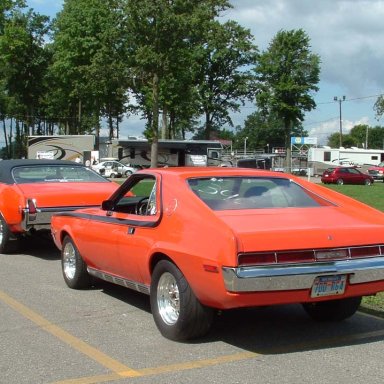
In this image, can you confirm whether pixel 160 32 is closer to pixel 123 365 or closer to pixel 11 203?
pixel 11 203

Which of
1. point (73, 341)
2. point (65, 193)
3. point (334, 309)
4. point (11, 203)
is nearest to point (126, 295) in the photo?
point (73, 341)

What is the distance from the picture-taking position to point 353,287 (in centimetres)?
488

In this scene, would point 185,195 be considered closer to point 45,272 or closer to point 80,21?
point 45,272

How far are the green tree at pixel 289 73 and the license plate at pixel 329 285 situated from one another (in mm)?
57880

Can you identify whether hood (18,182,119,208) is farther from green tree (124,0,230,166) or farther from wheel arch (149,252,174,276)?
green tree (124,0,230,166)

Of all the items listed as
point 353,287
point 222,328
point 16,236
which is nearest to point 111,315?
point 222,328

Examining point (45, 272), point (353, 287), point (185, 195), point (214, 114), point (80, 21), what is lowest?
point (45, 272)

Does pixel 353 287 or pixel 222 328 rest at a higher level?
pixel 353 287

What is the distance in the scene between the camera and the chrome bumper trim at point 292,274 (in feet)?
14.5

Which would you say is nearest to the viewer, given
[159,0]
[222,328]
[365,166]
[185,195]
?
[185,195]

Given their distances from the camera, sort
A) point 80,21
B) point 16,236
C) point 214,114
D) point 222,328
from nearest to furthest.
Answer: point 222,328
point 16,236
point 80,21
point 214,114

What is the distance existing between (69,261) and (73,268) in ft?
0.44

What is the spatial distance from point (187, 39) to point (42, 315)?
1123 inches

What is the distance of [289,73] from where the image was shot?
62.2 m
